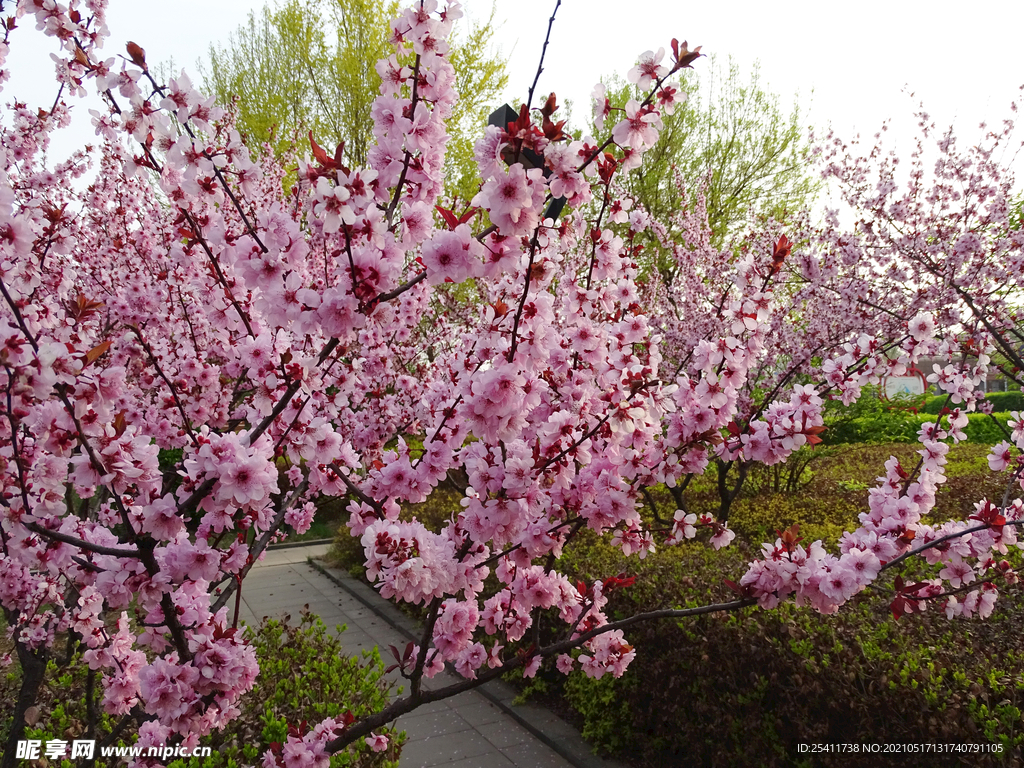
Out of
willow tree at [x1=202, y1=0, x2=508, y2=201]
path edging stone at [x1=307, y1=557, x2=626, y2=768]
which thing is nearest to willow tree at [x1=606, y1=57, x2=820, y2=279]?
willow tree at [x1=202, y1=0, x2=508, y2=201]

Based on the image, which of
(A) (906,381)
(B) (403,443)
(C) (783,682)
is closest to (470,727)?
(C) (783,682)

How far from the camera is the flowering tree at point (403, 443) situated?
174 cm

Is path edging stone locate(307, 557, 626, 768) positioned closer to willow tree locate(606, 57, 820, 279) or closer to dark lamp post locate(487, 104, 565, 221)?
dark lamp post locate(487, 104, 565, 221)

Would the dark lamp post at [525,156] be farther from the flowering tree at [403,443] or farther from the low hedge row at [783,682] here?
the low hedge row at [783,682]

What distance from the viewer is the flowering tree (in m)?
1.74

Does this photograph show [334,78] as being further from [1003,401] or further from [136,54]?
[1003,401]

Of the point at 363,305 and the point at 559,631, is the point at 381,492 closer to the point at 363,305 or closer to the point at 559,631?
the point at 363,305

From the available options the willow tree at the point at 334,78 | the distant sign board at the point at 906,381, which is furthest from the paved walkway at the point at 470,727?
the willow tree at the point at 334,78

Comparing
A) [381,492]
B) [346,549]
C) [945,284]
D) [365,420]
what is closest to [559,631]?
[365,420]

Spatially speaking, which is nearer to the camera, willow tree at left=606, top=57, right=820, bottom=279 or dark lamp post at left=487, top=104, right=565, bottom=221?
dark lamp post at left=487, top=104, right=565, bottom=221

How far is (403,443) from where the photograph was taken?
269 cm

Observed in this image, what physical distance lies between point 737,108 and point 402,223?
19.0 meters

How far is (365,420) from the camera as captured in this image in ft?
17.1

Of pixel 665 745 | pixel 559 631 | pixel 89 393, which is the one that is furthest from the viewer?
pixel 559 631
